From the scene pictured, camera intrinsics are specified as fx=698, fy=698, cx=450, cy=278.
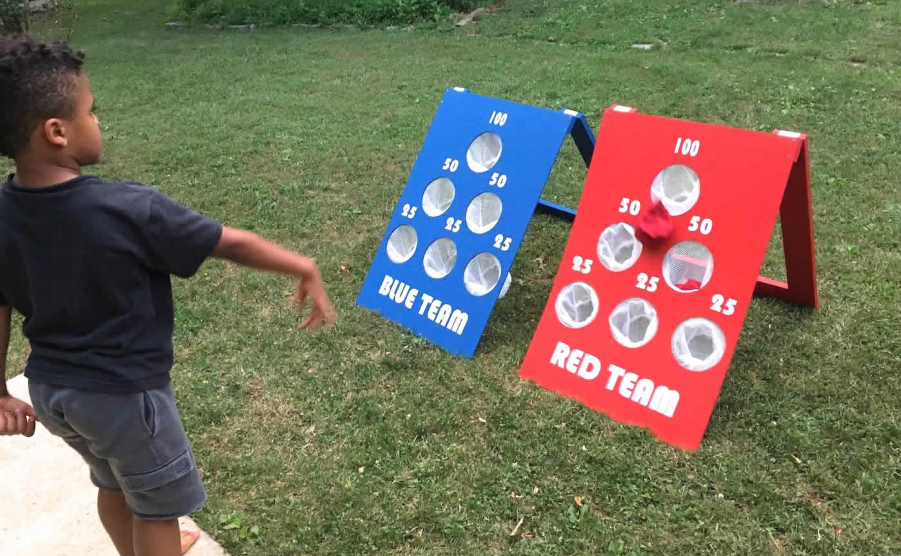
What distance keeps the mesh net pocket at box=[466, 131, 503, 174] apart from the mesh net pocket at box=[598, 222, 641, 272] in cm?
78

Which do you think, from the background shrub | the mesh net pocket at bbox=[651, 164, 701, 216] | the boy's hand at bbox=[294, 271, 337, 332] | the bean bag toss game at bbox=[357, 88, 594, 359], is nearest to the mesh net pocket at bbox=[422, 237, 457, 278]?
the bean bag toss game at bbox=[357, 88, 594, 359]

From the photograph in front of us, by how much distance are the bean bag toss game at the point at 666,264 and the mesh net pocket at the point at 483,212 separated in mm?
477

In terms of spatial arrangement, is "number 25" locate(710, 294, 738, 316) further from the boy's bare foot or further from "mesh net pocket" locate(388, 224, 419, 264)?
the boy's bare foot

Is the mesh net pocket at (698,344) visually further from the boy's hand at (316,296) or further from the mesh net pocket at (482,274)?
the boy's hand at (316,296)

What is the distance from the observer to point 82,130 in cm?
153

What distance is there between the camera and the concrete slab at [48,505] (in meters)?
2.51

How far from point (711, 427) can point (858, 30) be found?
7.15 metres

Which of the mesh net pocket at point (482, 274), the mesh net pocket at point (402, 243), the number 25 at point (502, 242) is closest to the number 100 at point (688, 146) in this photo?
the number 25 at point (502, 242)

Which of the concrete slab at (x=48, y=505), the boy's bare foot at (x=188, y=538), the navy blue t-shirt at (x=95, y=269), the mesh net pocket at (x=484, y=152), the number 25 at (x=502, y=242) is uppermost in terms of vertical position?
the mesh net pocket at (x=484, y=152)

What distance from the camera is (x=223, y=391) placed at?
3258 millimetres

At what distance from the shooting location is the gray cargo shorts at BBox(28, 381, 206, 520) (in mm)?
1655

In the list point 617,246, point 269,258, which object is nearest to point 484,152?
point 617,246

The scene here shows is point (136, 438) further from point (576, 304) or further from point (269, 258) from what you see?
point (576, 304)

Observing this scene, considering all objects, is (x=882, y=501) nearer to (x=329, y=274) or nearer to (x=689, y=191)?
(x=689, y=191)
